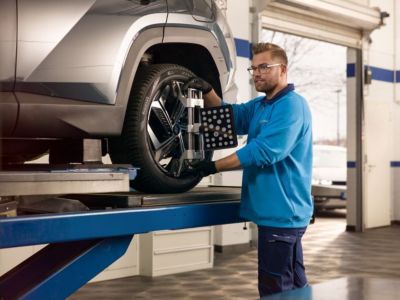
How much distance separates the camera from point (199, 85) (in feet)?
8.17

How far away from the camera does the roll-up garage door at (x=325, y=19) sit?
6.87 meters

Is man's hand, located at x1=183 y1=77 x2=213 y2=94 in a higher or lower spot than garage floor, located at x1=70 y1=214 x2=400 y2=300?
higher

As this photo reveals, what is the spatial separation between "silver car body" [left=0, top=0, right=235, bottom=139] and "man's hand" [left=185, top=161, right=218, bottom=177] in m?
0.39

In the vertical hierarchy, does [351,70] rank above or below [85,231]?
above

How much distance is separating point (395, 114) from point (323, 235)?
2.54 metres

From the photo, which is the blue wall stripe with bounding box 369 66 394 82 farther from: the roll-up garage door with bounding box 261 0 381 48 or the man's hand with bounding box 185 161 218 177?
the man's hand with bounding box 185 161 218 177

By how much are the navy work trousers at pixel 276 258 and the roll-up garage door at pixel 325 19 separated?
4.52 m

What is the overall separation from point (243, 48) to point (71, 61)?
4.66 m

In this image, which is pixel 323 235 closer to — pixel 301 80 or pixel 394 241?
pixel 394 241

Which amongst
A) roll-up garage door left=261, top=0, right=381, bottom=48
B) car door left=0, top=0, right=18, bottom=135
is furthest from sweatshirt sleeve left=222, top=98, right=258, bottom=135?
roll-up garage door left=261, top=0, right=381, bottom=48

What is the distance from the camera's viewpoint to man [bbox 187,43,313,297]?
2.43 meters

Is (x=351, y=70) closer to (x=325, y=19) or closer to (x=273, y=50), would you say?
(x=325, y=19)

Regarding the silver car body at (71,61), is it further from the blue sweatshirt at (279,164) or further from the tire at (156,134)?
the blue sweatshirt at (279,164)

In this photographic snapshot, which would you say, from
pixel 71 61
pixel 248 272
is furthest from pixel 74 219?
pixel 248 272
